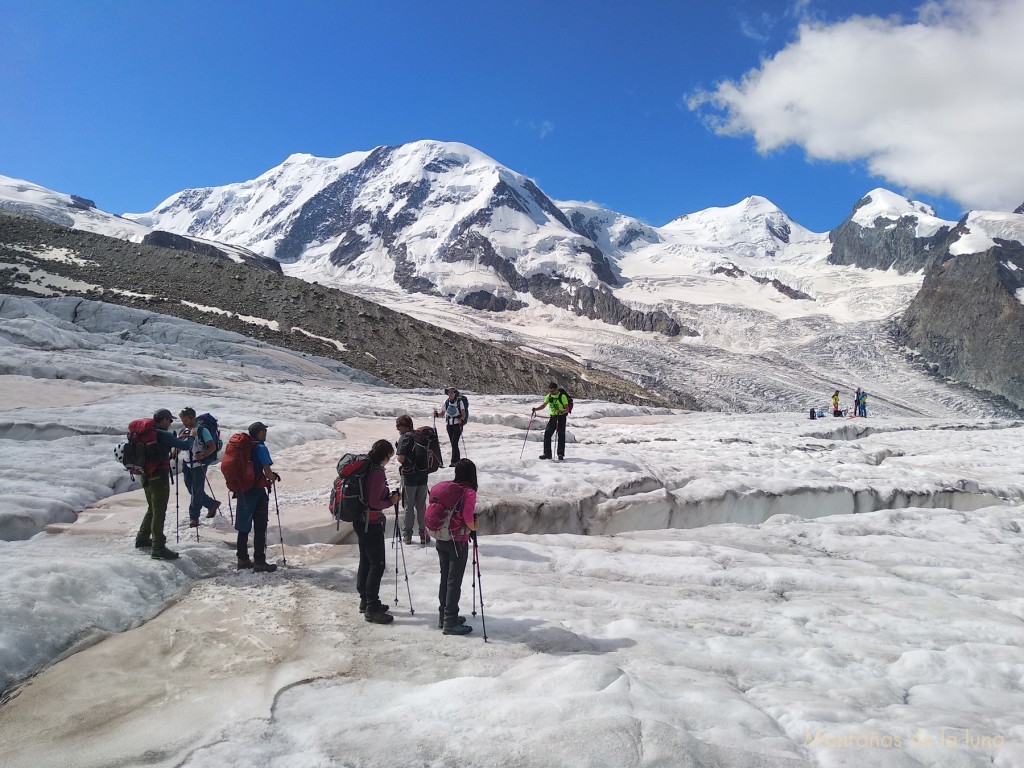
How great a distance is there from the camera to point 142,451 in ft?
24.5

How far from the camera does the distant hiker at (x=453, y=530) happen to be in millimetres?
6207

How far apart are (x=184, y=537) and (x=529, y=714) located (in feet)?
20.2

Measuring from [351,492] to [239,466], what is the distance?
1854mm

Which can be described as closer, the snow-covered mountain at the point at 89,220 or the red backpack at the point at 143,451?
the red backpack at the point at 143,451

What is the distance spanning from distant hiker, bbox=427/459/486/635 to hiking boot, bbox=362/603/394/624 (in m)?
0.53

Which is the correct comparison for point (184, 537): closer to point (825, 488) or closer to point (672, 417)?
point (825, 488)

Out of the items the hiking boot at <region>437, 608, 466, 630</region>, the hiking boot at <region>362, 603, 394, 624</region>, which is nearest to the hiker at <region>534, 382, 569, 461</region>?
the hiking boot at <region>437, 608, 466, 630</region>

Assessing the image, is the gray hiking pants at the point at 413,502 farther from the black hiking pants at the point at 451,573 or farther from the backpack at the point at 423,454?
the black hiking pants at the point at 451,573

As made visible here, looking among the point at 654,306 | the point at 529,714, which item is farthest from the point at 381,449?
the point at 654,306

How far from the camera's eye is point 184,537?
Answer: 8.60m

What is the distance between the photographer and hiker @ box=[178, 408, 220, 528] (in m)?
8.92

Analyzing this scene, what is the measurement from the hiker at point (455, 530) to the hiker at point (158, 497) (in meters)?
3.40

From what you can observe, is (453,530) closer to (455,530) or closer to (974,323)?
(455,530)

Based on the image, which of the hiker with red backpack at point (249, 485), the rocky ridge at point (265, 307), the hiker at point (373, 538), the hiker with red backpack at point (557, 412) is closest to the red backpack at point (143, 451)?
the hiker with red backpack at point (249, 485)
